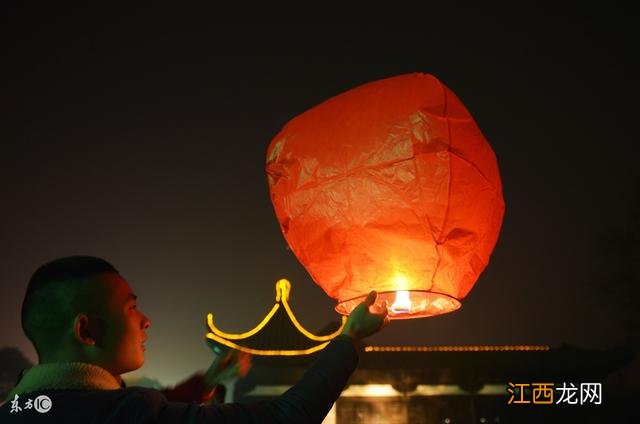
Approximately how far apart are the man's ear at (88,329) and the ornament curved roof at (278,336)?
350 inches

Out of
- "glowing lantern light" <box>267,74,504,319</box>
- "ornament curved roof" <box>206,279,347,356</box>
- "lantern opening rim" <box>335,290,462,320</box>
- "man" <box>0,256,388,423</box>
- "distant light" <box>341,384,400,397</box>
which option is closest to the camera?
"man" <box>0,256,388,423</box>

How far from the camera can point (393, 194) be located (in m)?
1.75

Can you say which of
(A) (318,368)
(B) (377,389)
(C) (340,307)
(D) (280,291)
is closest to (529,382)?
(B) (377,389)

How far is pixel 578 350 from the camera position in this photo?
11.9 m

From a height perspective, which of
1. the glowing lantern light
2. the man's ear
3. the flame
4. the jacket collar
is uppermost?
the glowing lantern light

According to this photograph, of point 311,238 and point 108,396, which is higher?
point 311,238

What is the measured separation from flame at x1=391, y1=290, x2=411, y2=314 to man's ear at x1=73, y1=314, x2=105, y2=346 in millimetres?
991

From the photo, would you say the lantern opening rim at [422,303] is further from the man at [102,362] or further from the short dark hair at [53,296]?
the short dark hair at [53,296]

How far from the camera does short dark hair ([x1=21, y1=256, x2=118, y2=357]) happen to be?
3.94 ft

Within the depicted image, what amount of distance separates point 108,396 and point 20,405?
0.18m

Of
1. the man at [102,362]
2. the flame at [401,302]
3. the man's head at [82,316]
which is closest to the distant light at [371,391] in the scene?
the flame at [401,302]

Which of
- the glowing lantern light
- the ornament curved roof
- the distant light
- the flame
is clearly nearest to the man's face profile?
the glowing lantern light

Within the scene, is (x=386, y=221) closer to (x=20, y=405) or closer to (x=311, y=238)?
(x=311, y=238)

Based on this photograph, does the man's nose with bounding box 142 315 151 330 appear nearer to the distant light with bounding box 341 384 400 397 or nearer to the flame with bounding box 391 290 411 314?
the flame with bounding box 391 290 411 314
